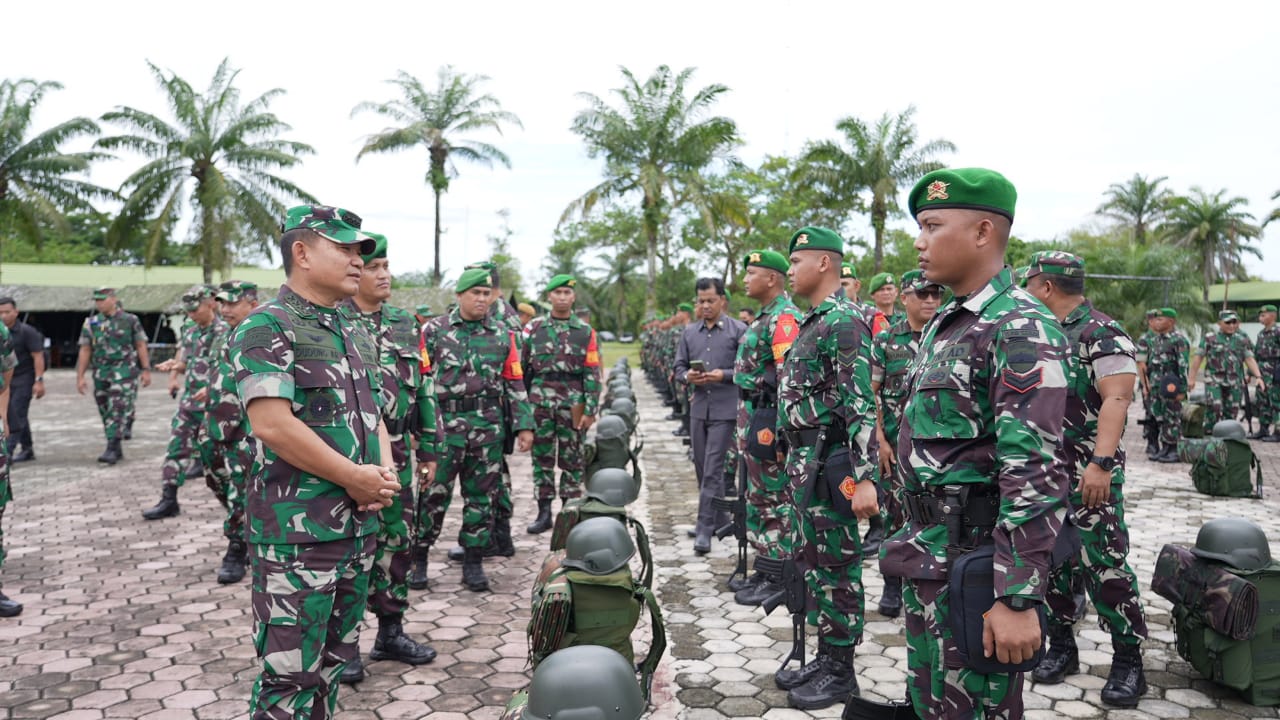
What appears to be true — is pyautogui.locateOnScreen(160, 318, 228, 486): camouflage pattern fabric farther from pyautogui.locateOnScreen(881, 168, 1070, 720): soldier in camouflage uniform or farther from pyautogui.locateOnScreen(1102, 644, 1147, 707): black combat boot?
pyautogui.locateOnScreen(1102, 644, 1147, 707): black combat boot

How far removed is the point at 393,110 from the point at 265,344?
117ft

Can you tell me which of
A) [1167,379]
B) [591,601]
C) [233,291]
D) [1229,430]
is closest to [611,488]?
[591,601]

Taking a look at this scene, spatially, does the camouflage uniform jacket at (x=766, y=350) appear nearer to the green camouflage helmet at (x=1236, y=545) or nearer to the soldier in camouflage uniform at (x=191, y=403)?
the green camouflage helmet at (x=1236, y=545)

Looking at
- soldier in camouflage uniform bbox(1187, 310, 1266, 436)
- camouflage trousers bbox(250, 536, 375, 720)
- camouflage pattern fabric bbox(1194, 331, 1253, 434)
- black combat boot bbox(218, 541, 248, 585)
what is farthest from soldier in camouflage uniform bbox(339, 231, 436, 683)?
camouflage pattern fabric bbox(1194, 331, 1253, 434)

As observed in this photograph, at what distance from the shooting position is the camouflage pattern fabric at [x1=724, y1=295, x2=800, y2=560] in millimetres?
5250

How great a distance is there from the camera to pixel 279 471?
2875mm

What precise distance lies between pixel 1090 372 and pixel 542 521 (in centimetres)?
486

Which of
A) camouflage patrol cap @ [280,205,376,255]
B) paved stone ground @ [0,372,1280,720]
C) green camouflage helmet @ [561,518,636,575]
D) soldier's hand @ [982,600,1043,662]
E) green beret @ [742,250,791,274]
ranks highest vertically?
green beret @ [742,250,791,274]

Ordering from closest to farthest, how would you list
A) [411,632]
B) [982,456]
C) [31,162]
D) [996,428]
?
1. [996,428]
2. [982,456]
3. [411,632]
4. [31,162]

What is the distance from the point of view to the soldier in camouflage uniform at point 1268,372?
1342cm

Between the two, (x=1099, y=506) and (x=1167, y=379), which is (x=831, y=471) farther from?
(x=1167, y=379)

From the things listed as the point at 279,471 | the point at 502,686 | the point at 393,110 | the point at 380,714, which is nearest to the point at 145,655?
the point at 380,714

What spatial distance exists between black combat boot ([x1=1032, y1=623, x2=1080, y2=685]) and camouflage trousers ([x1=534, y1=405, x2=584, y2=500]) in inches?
173

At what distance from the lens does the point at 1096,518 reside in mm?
4082
